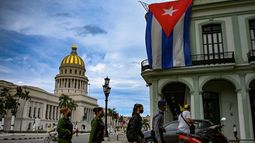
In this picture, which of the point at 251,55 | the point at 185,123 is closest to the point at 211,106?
the point at 251,55

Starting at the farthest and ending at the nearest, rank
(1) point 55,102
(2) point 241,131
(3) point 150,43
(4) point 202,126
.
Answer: (1) point 55,102, (3) point 150,43, (2) point 241,131, (4) point 202,126

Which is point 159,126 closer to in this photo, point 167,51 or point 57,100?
point 167,51

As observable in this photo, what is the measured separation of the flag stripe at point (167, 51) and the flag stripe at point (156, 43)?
9.8 inches

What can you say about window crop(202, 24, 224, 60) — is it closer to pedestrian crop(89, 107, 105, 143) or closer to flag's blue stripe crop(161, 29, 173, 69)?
flag's blue stripe crop(161, 29, 173, 69)

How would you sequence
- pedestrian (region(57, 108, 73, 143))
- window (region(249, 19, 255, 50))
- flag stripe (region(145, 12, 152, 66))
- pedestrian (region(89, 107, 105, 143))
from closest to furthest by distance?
pedestrian (region(57, 108, 73, 143)) → pedestrian (region(89, 107, 105, 143)) → window (region(249, 19, 255, 50)) → flag stripe (region(145, 12, 152, 66))

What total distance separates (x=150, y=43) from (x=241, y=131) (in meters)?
8.19

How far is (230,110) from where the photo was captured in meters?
17.0

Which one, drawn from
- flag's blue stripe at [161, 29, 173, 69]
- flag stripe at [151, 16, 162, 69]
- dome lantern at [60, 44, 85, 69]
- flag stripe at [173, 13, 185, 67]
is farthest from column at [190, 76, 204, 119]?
dome lantern at [60, 44, 85, 69]

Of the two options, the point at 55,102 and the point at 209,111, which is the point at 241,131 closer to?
the point at 209,111

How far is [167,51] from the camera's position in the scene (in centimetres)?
1734

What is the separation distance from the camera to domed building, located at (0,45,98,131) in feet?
233

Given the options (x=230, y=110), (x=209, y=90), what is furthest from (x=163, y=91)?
(x=230, y=110)

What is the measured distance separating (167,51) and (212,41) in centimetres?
335

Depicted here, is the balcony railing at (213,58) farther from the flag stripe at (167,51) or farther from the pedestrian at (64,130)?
the pedestrian at (64,130)
